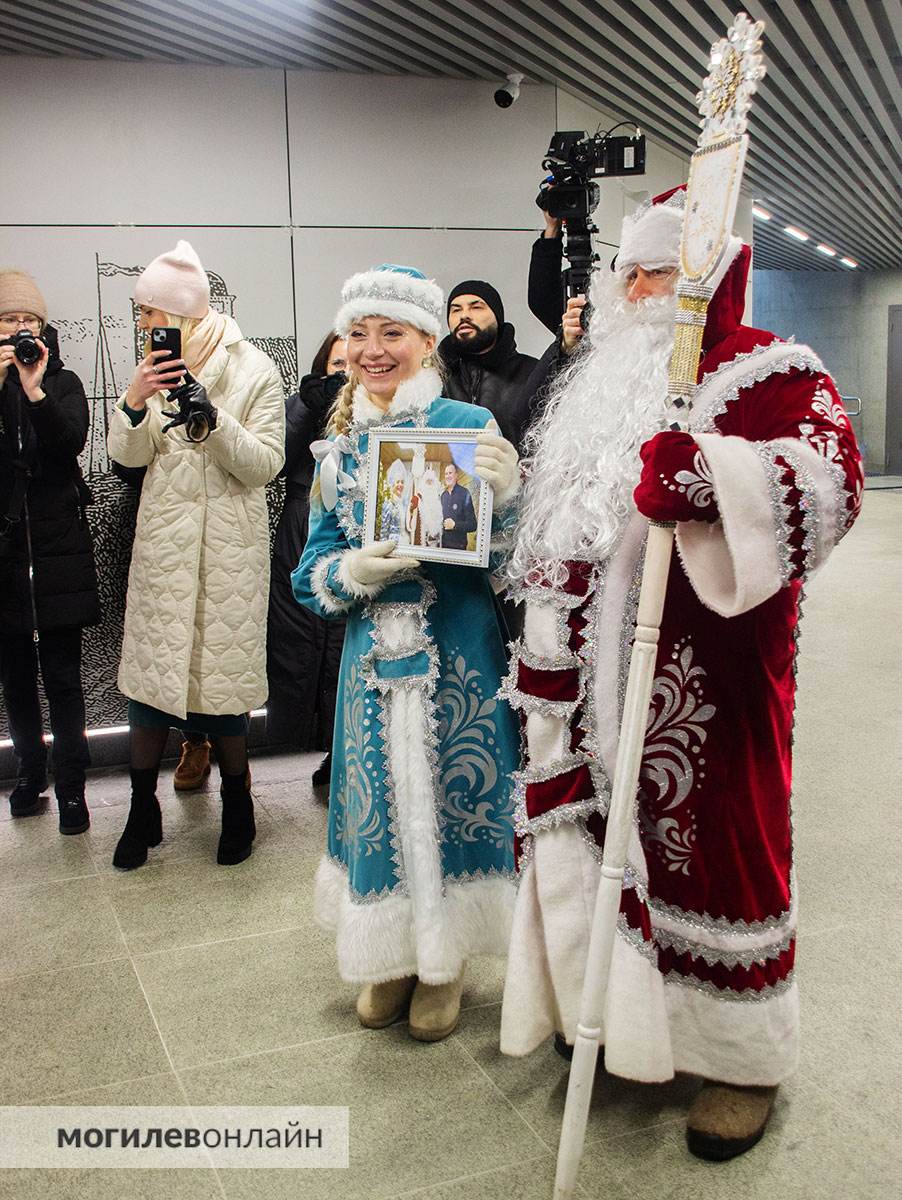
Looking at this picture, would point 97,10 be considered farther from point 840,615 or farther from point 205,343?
point 840,615

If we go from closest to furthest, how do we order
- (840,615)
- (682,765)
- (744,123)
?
(744,123)
(682,765)
(840,615)

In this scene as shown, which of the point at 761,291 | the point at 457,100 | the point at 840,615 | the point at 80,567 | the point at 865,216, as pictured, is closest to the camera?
the point at 80,567

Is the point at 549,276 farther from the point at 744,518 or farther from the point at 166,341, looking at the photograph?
the point at 744,518

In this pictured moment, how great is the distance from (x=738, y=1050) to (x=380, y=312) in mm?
1476

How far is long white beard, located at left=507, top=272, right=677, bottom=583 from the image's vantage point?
5.71 ft

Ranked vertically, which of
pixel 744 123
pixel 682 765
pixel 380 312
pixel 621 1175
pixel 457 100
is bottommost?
pixel 621 1175

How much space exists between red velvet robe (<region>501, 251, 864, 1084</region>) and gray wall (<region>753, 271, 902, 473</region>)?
16.4 m

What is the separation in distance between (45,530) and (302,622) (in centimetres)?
84

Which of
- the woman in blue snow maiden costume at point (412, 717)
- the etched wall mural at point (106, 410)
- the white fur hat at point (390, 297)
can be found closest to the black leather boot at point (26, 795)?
the etched wall mural at point (106, 410)

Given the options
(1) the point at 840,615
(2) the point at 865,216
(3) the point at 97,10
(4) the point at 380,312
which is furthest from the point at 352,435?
(2) the point at 865,216

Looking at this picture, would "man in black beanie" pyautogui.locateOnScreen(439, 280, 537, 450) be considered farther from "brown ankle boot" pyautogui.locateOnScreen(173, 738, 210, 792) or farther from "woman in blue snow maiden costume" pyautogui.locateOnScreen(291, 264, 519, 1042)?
"brown ankle boot" pyautogui.locateOnScreen(173, 738, 210, 792)

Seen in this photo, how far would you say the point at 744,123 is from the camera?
1.53m

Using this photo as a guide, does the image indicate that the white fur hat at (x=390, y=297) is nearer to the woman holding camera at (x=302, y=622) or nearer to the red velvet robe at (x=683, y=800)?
the red velvet robe at (x=683, y=800)

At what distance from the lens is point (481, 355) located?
3.28 meters
